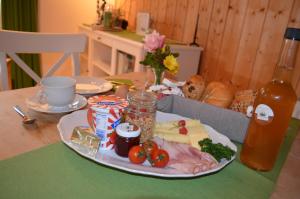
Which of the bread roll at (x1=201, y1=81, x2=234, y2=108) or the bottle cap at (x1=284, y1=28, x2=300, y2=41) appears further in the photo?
the bread roll at (x1=201, y1=81, x2=234, y2=108)

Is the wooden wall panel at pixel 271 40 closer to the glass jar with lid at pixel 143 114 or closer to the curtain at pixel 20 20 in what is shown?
the glass jar with lid at pixel 143 114

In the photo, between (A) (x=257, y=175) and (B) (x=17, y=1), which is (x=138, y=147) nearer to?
(A) (x=257, y=175)

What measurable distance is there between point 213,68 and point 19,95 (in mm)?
1528

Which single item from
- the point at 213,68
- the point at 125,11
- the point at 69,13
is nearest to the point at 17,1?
→ the point at 69,13

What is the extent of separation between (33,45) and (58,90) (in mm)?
608

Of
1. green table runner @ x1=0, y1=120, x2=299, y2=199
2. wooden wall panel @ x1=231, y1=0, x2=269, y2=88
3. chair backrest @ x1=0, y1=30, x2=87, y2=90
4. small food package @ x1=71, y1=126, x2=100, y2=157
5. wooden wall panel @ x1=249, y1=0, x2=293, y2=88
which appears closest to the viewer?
green table runner @ x1=0, y1=120, x2=299, y2=199

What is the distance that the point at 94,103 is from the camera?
0.63 m

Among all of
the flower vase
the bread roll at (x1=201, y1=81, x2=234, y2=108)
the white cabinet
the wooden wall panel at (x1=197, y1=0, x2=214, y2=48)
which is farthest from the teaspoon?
the wooden wall panel at (x1=197, y1=0, x2=214, y2=48)

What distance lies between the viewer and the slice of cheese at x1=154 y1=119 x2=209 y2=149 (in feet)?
2.23

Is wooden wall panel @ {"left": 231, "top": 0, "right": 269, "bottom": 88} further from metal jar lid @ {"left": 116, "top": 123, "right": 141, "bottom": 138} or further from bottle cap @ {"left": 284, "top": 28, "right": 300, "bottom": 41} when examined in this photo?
metal jar lid @ {"left": 116, "top": 123, "right": 141, "bottom": 138}

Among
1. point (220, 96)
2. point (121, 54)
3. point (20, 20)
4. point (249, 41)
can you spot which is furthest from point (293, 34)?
point (20, 20)

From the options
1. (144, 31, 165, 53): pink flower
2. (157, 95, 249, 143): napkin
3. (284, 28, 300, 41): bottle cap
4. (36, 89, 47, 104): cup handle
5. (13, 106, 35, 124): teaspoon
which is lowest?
(13, 106, 35, 124): teaspoon

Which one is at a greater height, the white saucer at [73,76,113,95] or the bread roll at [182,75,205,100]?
the bread roll at [182,75,205,100]

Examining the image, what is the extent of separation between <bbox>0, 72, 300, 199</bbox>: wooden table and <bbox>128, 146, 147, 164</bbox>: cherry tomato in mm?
224
